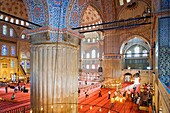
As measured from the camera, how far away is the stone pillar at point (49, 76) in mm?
4895

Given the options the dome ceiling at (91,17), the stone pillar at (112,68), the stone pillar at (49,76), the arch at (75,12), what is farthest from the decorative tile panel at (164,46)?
the dome ceiling at (91,17)

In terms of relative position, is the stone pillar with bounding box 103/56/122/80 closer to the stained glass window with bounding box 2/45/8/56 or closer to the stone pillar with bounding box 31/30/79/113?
the stone pillar with bounding box 31/30/79/113

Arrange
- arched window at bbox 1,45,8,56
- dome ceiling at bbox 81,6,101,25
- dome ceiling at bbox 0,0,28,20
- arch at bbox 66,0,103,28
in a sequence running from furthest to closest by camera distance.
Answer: dome ceiling at bbox 81,6,101,25, arched window at bbox 1,45,8,56, dome ceiling at bbox 0,0,28,20, arch at bbox 66,0,103,28

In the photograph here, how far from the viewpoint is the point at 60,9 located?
5.16 metres

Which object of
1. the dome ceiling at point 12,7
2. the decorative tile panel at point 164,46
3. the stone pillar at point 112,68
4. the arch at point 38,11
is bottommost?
the stone pillar at point 112,68

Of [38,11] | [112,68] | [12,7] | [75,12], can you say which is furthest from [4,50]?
[75,12]

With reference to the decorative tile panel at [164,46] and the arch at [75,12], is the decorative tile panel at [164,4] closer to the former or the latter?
the decorative tile panel at [164,46]

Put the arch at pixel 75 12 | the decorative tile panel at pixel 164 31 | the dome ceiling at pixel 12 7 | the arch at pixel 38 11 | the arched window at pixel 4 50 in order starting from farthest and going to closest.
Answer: the arched window at pixel 4 50 → the dome ceiling at pixel 12 7 → the decorative tile panel at pixel 164 31 → the arch at pixel 75 12 → the arch at pixel 38 11

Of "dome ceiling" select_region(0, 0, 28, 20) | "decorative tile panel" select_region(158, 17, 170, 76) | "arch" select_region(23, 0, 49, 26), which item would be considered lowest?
"decorative tile panel" select_region(158, 17, 170, 76)

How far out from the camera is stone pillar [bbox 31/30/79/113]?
4895 mm

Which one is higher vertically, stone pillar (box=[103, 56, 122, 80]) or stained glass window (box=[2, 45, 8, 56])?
stained glass window (box=[2, 45, 8, 56])

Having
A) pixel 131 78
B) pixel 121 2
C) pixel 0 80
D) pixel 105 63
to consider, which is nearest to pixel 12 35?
pixel 0 80

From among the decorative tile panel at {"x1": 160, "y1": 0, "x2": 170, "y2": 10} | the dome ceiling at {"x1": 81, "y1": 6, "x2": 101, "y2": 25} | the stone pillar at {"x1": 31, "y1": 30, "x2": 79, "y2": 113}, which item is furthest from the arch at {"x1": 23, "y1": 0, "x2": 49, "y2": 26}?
the dome ceiling at {"x1": 81, "y1": 6, "x2": 101, "y2": 25}

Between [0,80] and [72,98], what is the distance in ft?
57.0
